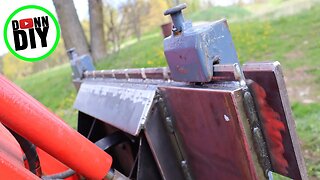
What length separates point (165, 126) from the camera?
1.85 metres

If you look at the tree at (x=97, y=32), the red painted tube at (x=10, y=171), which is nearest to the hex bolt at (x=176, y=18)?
the red painted tube at (x=10, y=171)

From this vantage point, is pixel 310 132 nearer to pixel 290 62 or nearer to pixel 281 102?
pixel 281 102

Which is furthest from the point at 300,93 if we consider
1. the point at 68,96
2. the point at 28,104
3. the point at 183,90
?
the point at 68,96

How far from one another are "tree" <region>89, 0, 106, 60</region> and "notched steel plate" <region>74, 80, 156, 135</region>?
26.0ft

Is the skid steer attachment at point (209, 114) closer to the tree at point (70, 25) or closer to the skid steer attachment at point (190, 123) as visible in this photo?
the skid steer attachment at point (190, 123)

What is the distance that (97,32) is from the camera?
1082 centimetres

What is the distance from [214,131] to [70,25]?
800cm

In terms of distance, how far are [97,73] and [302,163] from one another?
1.79m

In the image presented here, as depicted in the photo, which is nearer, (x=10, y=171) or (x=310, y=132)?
(x=10, y=171)

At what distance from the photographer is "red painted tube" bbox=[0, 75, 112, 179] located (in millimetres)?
1373

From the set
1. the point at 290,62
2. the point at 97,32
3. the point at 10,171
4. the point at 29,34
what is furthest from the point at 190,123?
the point at 97,32

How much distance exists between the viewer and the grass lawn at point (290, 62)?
4246 mm

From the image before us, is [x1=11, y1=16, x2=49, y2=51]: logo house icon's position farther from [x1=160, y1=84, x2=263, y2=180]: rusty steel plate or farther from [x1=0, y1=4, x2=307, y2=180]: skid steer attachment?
[x1=160, y1=84, x2=263, y2=180]: rusty steel plate

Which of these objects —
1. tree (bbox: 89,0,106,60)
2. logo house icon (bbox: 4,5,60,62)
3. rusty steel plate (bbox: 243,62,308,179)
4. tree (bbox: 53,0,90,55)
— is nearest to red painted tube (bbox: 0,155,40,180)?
rusty steel plate (bbox: 243,62,308,179)
